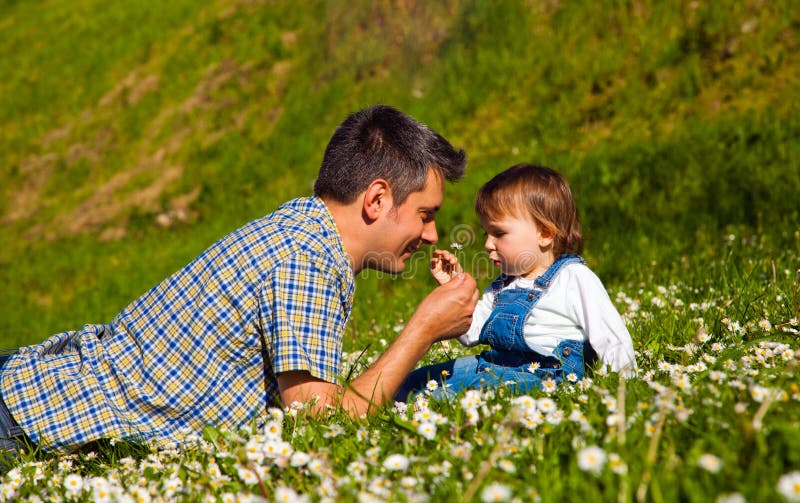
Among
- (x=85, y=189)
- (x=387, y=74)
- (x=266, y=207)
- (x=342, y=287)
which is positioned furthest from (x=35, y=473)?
(x=85, y=189)

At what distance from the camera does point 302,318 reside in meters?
3.70

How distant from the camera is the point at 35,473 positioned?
3.38 meters

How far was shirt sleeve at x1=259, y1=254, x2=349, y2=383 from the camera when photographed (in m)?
3.63

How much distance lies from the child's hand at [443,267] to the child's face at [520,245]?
0.28 metres

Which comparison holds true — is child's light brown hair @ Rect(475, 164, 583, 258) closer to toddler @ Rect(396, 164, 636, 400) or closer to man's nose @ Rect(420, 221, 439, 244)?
toddler @ Rect(396, 164, 636, 400)

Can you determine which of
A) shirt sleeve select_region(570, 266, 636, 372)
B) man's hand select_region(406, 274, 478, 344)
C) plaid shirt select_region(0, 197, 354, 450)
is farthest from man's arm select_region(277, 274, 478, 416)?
shirt sleeve select_region(570, 266, 636, 372)

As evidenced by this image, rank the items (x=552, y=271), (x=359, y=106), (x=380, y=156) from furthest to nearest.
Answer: (x=359, y=106), (x=552, y=271), (x=380, y=156)

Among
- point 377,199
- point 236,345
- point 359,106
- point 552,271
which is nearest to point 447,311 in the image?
point 377,199

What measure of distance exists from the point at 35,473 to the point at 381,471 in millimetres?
1791

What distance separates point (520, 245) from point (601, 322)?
79cm

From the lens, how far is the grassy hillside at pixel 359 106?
8750 millimetres

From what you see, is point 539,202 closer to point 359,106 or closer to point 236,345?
point 236,345

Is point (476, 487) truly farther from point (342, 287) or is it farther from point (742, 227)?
point (742, 227)

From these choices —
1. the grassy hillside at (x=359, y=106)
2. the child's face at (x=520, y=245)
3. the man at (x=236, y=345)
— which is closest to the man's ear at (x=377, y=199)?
the man at (x=236, y=345)
